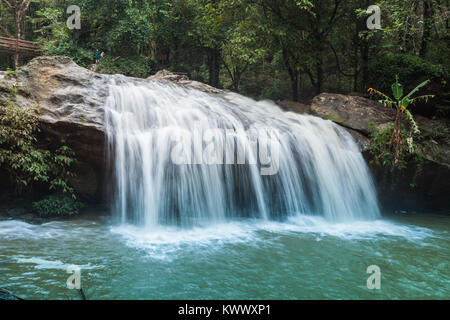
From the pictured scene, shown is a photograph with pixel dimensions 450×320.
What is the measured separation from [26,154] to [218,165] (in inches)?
162

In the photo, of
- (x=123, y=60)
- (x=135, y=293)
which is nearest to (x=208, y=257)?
(x=135, y=293)

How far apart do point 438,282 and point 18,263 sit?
6016mm

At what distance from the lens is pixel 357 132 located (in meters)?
9.71

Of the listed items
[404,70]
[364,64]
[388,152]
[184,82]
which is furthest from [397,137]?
[184,82]

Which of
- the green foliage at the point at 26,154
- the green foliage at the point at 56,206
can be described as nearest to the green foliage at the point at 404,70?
the green foliage at the point at 26,154

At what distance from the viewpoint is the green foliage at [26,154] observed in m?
6.64

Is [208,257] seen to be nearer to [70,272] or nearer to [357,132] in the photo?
[70,272]

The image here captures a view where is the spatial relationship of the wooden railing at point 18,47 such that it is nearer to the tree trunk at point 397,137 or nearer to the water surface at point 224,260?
the water surface at point 224,260

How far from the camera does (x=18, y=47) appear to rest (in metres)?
17.0

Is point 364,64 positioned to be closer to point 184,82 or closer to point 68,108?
point 184,82

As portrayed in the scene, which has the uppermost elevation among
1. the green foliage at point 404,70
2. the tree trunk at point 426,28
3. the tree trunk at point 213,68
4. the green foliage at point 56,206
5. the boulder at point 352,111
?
the tree trunk at point 213,68

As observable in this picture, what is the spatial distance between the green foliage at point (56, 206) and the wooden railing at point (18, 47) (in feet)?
43.0

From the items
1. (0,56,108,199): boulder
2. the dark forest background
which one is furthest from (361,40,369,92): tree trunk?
(0,56,108,199): boulder
